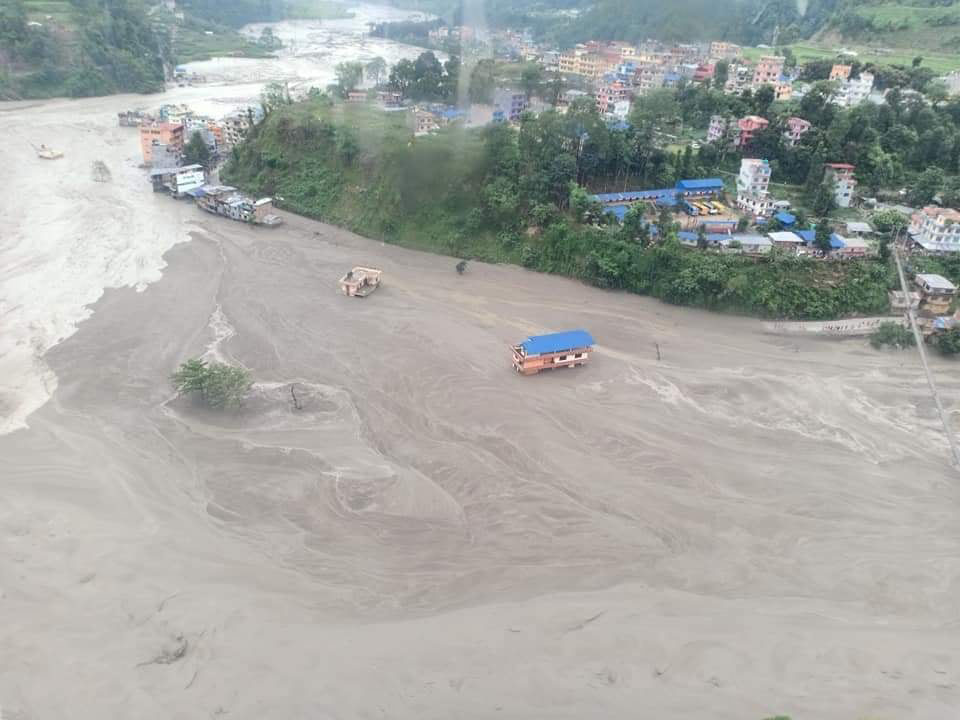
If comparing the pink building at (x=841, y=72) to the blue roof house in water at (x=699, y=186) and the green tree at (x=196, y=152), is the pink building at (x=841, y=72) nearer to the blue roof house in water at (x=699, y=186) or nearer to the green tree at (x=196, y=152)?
the blue roof house in water at (x=699, y=186)

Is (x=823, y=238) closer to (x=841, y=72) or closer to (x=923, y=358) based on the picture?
(x=923, y=358)

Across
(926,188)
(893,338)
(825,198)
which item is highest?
(926,188)

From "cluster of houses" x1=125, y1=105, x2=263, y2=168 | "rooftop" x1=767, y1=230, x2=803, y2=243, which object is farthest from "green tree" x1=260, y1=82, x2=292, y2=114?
"rooftop" x1=767, y1=230, x2=803, y2=243

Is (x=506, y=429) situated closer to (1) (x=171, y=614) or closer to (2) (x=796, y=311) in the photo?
(1) (x=171, y=614)

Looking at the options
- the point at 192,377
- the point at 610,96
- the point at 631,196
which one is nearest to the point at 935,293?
the point at 631,196

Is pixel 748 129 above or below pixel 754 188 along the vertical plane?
above

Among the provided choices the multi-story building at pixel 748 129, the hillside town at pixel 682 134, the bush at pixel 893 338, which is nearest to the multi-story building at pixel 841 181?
the hillside town at pixel 682 134
